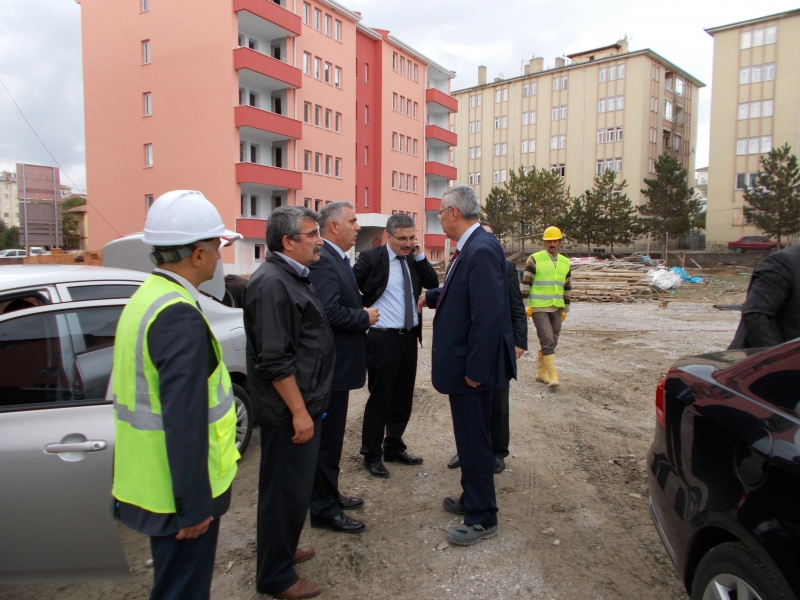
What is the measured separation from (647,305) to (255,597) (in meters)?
17.7

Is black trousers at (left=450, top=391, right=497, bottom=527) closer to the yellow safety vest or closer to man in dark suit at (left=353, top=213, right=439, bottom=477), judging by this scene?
man in dark suit at (left=353, top=213, right=439, bottom=477)

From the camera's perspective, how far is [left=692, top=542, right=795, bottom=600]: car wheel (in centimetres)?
185

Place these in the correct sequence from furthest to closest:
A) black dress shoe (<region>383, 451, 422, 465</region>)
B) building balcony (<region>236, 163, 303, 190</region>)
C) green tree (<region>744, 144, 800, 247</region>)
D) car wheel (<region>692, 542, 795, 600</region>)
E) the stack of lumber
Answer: green tree (<region>744, 144, 800, 247</region>) < building balcony (<region>236, 163, 303, 190</region>) < the stack of lumber < black dress shoe (<region>383, 451, 422, 465</region>) < car wheel (<region>692, 542, 795, 600</region>)

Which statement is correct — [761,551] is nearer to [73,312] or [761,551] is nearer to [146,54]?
[73,312]

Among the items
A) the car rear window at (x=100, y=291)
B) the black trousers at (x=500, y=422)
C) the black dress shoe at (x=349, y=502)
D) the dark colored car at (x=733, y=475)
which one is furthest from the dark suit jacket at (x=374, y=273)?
the dark colored car at (x=733, y=475)

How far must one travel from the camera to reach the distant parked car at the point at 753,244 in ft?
144

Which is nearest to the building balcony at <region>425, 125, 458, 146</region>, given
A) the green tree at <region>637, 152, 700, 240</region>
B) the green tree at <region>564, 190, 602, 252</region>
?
the green tree at <region>564, 190, 602, 252</region>

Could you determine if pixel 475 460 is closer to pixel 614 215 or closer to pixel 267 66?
pixel 267 66

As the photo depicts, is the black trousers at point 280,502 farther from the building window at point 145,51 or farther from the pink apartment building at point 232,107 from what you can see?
the building window at point 145,51

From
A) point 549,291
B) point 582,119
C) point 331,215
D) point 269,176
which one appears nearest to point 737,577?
point 331,215

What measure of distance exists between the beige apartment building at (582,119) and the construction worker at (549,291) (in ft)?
170

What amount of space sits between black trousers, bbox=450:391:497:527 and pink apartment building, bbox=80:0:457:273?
2795 cm

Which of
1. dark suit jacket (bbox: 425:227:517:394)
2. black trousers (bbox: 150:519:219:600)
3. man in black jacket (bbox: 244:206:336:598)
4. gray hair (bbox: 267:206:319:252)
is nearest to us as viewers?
black trousers (bbox: 150:519:219:600)

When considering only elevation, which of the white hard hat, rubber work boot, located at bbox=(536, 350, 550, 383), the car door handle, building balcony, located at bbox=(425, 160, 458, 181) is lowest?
rubber work boot, located at bbox=(536, 350, 550, 383)
